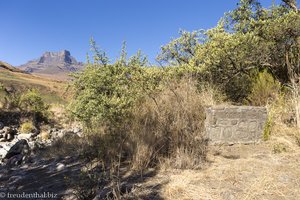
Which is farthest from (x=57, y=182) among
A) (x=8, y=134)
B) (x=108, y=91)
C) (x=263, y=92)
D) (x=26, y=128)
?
(x=26, y=128)

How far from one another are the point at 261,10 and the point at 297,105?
4.78 meters

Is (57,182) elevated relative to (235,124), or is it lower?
lower

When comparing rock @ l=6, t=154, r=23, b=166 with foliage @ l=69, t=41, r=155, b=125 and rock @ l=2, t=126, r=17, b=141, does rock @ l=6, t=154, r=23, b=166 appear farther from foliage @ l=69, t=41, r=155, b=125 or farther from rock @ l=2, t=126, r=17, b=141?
rock @ l=2, t=126, r=17, b=141

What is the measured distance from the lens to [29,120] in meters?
15.4

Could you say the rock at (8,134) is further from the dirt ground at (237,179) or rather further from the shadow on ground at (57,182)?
the dirt ground at (237,179)

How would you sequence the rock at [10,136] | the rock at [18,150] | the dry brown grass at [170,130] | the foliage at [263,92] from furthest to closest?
1. the rock at [10,136]
2. the rock at [18,150]
3. the foliage at [263,92]
4. the dry brown grass at [170,130]

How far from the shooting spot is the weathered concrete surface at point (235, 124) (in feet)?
20.2

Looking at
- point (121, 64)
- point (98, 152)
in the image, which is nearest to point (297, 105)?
point (98, 152)

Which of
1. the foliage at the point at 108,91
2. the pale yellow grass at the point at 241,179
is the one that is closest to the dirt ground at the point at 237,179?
the pale yellow grass at the point at 241,179

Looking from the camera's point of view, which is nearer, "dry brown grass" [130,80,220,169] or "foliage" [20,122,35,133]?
"dry brown grass" [130,80,220,169]

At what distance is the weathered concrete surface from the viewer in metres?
6.15

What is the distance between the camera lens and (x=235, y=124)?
20.6 ft

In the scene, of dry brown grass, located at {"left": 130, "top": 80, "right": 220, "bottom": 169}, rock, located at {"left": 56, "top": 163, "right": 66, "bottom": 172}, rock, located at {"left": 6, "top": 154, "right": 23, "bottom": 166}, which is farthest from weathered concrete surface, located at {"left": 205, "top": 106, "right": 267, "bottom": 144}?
rock, located at {"left": 6, "top": 154, "right": 23, "bottom": 166}

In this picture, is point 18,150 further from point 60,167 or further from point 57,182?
point 57,182
